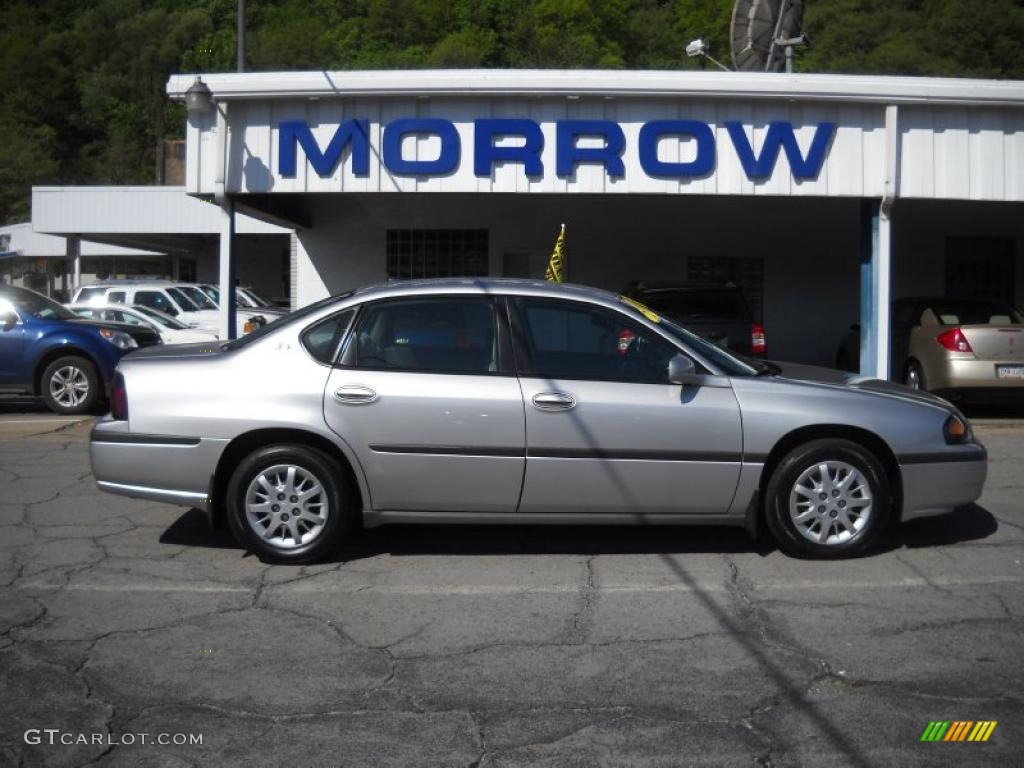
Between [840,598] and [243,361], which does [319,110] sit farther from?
[840,598]

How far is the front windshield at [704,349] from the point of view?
255 inches

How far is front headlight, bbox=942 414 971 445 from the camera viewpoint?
6.52m

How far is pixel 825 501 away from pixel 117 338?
994cm

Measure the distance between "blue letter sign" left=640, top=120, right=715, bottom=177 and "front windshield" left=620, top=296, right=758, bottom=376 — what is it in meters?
6.49

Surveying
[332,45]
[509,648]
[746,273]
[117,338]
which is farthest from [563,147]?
[332,45]

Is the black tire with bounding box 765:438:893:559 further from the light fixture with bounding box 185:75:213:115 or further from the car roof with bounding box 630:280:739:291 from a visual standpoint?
the light fixture with bounding box 185:75:213:115

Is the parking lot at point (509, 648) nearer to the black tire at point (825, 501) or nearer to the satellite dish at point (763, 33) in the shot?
the black tire at point (825, 501)

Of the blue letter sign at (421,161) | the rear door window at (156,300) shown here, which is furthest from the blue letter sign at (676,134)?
the rear door window at (156,300)

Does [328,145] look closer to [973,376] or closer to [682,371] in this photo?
[682,371]

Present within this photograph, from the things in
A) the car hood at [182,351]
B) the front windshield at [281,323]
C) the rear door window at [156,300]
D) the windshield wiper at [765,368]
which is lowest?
the windshield wiper at [765,368]

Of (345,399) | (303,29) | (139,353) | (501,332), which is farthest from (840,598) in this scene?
(303,29)

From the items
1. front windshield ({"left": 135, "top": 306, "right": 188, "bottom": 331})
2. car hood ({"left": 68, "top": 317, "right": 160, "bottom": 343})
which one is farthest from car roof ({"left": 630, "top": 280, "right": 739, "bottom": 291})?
front windshield ({"left": 135, "top": 306, "right": 188, "bottom": 331})

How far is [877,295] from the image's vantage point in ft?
43.8

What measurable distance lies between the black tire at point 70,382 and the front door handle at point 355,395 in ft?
26.7
